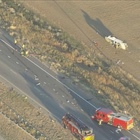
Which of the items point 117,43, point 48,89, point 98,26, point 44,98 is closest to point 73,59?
point 48,89

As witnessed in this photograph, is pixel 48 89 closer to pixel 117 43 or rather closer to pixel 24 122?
pixel 24 122

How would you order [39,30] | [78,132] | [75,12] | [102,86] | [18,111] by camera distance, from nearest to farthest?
[78,132] < [18,111] < [102,86] < [39,30] < [75,12]

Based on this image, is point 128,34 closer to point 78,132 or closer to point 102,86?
point 102,86

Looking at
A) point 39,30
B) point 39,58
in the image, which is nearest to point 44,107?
point 39,58

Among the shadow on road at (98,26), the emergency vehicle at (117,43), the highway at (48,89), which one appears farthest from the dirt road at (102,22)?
the highway at (48,89)

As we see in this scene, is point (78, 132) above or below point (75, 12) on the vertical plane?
above
